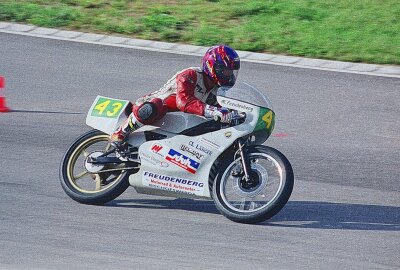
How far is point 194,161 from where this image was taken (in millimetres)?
10430

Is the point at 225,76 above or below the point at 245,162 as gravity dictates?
above

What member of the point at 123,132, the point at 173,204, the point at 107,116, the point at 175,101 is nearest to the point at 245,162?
the point at 175,101

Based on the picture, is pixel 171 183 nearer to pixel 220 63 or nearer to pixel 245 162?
pixel 245 162

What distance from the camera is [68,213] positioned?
10.4 meters

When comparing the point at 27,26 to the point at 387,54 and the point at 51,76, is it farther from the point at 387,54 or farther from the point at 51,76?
the point at 387,54

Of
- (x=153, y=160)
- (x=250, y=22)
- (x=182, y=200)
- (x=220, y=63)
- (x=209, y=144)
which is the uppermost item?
(x=220, y=63)

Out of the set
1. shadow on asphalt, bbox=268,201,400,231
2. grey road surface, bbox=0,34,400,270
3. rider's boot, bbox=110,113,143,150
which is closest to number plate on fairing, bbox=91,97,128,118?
rider's boot, bbox=110,113,143,150

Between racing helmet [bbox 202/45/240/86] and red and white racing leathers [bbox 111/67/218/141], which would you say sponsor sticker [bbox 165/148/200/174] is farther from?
racing helmet [bbox 202/45/240/86]

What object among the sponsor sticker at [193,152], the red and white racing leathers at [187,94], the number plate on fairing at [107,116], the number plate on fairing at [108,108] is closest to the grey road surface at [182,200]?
the sponsor sticker at [193,152]

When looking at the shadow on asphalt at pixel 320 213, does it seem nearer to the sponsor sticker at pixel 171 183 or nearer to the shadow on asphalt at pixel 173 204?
the shadow on asphalt at pixel 173 204

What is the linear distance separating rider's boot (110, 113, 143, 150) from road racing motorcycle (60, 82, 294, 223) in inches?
2.8

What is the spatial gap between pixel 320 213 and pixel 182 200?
1365 mm

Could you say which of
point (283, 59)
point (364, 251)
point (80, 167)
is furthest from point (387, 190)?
point (283, 59)

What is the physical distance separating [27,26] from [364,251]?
10036 mm
